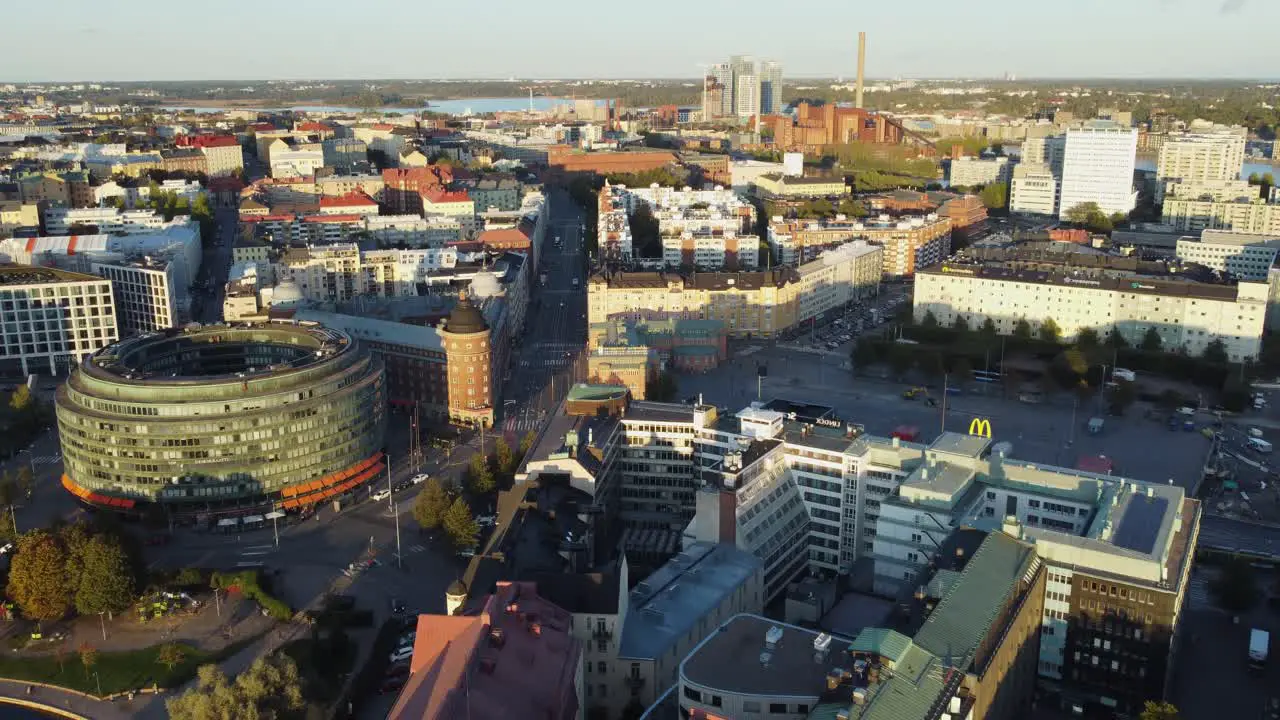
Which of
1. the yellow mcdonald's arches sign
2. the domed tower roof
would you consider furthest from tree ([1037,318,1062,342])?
the domed tower roof

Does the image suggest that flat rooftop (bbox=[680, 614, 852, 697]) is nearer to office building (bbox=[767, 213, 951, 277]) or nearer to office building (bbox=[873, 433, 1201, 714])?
office building (bbox=[873, 433, 1201, 714])

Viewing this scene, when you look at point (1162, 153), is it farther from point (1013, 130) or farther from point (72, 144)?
point (72, 144)

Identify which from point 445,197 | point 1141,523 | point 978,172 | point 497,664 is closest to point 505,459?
point 497,664

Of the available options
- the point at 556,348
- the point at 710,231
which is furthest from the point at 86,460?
the point at 710,231

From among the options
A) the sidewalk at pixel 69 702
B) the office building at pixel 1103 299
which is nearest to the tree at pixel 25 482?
the sidewalk at pixel 69 702

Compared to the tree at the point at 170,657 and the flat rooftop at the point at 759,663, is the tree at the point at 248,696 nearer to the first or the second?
the tree at the point at 170,657

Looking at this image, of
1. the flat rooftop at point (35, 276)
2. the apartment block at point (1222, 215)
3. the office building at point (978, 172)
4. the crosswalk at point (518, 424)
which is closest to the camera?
the crosswalk at point (518, 424)
